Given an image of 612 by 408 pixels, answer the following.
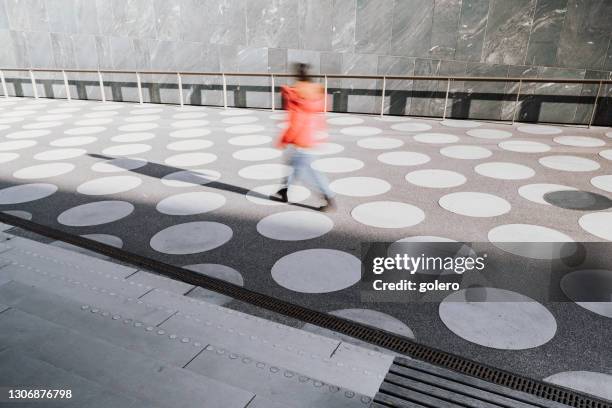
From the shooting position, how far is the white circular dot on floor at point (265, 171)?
5434 mm

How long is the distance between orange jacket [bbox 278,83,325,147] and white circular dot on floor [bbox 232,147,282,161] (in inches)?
87.6

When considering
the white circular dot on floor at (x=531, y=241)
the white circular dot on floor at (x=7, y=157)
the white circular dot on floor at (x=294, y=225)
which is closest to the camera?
the white circular dot on floor at (x=531, y=241)

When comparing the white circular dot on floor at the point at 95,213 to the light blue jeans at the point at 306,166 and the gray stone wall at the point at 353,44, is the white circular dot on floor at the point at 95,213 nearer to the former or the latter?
the light blue jeans at the point at 306,166

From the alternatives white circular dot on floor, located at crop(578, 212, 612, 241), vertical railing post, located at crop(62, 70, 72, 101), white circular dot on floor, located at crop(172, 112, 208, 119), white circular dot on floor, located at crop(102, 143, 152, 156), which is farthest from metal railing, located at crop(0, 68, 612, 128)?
white circular dot on floor, located at crop(578, 212, 612, 241)

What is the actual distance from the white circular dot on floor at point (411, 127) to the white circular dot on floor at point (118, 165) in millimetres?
5079

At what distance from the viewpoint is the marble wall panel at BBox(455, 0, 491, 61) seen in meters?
9.10

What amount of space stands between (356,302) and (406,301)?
350mm

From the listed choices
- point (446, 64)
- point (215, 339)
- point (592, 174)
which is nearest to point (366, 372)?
point (215, 339)

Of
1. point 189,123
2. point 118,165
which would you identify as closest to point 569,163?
point 118,165

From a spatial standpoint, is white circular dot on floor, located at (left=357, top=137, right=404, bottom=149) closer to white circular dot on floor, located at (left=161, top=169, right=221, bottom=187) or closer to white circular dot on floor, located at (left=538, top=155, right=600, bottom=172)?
white circular dot on floor, located at (left=538, top=155, right=600, bottom=172)

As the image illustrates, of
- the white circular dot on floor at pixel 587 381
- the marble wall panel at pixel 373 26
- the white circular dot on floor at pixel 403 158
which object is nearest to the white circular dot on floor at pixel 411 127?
the white circular dot on floor at pixel 403 158

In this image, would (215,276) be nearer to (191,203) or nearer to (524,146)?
(191,203)

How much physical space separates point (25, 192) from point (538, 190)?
609 cm

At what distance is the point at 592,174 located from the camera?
555 cm
